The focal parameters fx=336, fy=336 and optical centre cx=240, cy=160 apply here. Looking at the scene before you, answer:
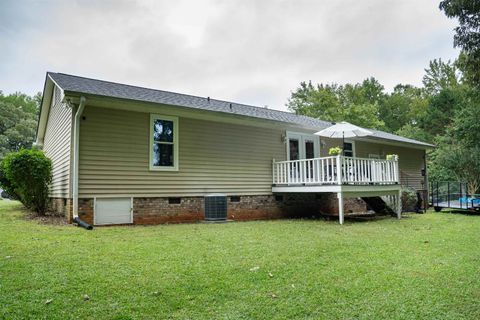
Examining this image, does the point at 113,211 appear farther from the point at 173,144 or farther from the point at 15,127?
the point at 15,127

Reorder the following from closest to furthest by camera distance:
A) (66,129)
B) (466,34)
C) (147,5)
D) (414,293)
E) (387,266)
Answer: (414,293)
(387,266)
(66,129)
(466,34)
(147,5)

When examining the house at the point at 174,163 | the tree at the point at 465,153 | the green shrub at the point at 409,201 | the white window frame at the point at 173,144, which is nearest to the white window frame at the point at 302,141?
the house at the point at 174,163

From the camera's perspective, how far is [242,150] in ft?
34.4

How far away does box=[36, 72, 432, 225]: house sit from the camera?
25.8 feet

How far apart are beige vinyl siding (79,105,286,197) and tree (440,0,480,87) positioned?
662 centimetres

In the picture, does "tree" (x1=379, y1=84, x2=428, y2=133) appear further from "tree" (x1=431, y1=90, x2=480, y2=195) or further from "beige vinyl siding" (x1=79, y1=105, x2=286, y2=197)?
"beige vinyl siding" (x1=79, y1=105, x2=286, y2=197)

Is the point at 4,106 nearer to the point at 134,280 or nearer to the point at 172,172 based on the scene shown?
the point at 172,172

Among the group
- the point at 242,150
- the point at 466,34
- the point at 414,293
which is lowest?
the point at 414,293

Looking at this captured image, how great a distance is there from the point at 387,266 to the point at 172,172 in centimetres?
608

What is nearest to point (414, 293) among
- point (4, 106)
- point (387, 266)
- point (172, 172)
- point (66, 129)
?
point (387, 266)

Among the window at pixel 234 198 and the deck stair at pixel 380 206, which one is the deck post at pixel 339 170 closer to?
the window at pixel 234 198

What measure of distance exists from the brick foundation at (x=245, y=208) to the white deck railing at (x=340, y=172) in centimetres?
89

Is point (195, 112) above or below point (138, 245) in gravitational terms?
above

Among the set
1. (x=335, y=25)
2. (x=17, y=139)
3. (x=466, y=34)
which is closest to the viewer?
(x=466, y=34)
